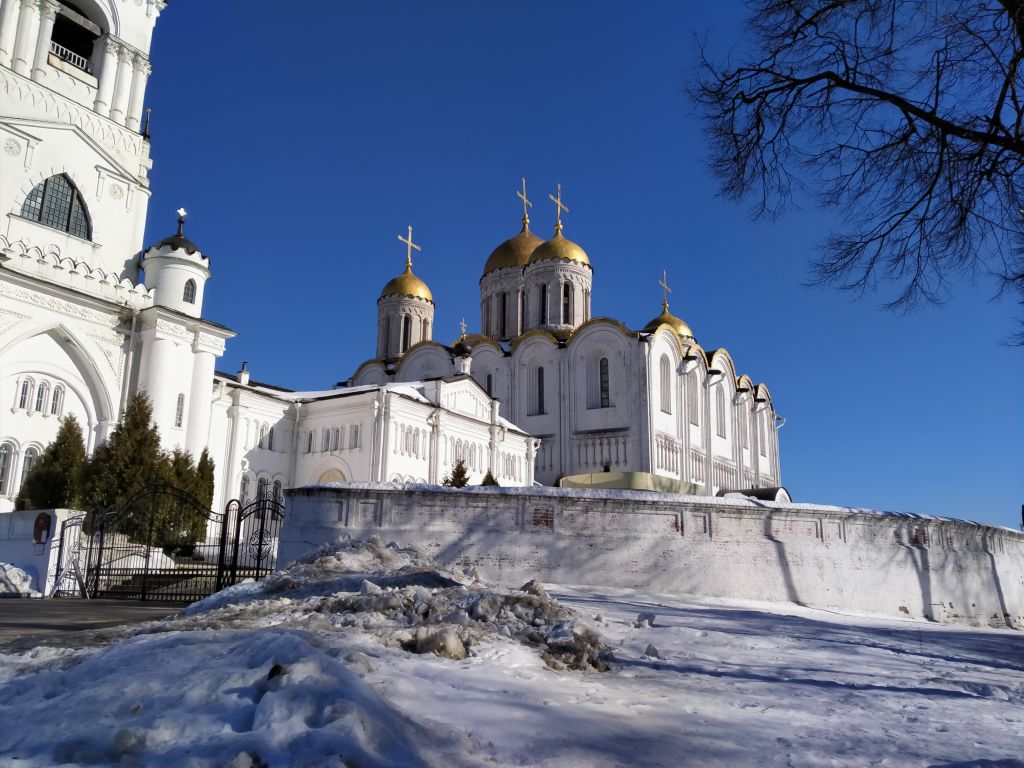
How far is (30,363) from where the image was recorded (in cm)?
2266

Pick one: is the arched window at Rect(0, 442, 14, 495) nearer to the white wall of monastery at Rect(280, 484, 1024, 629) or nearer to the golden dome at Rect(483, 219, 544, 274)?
the white wall of monastery at Rect(280, 484, 1024, 629)

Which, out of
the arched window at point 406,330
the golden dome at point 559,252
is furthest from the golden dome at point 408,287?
the golden dome at point 559,252

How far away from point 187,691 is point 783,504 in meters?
9.12

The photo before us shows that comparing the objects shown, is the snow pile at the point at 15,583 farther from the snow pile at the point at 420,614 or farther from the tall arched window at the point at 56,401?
the tall arched window at the point at 56,401

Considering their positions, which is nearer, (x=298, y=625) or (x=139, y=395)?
(x=298, y=625)

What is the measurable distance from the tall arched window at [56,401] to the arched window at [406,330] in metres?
25.1

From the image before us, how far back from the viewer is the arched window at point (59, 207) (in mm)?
25062

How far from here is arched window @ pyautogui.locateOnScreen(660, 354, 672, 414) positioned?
38500 millimetres

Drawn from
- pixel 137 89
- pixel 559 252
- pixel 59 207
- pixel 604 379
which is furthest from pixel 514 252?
pixel 59 207

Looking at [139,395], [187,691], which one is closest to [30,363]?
[139,395]

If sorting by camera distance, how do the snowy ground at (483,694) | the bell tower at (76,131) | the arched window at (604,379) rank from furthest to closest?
1. the arched window at (604,379)
2. the bell tower at (76,131)
3. the snowy ground at (483,694)

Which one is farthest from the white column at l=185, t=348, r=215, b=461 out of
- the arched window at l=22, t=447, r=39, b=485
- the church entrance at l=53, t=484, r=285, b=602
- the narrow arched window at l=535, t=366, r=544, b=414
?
the narrow arched window at l=535, t=366, r=544, b=414

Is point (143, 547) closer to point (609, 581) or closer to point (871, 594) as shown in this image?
point (609, 581)

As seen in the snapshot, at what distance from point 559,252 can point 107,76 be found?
76.3ft
